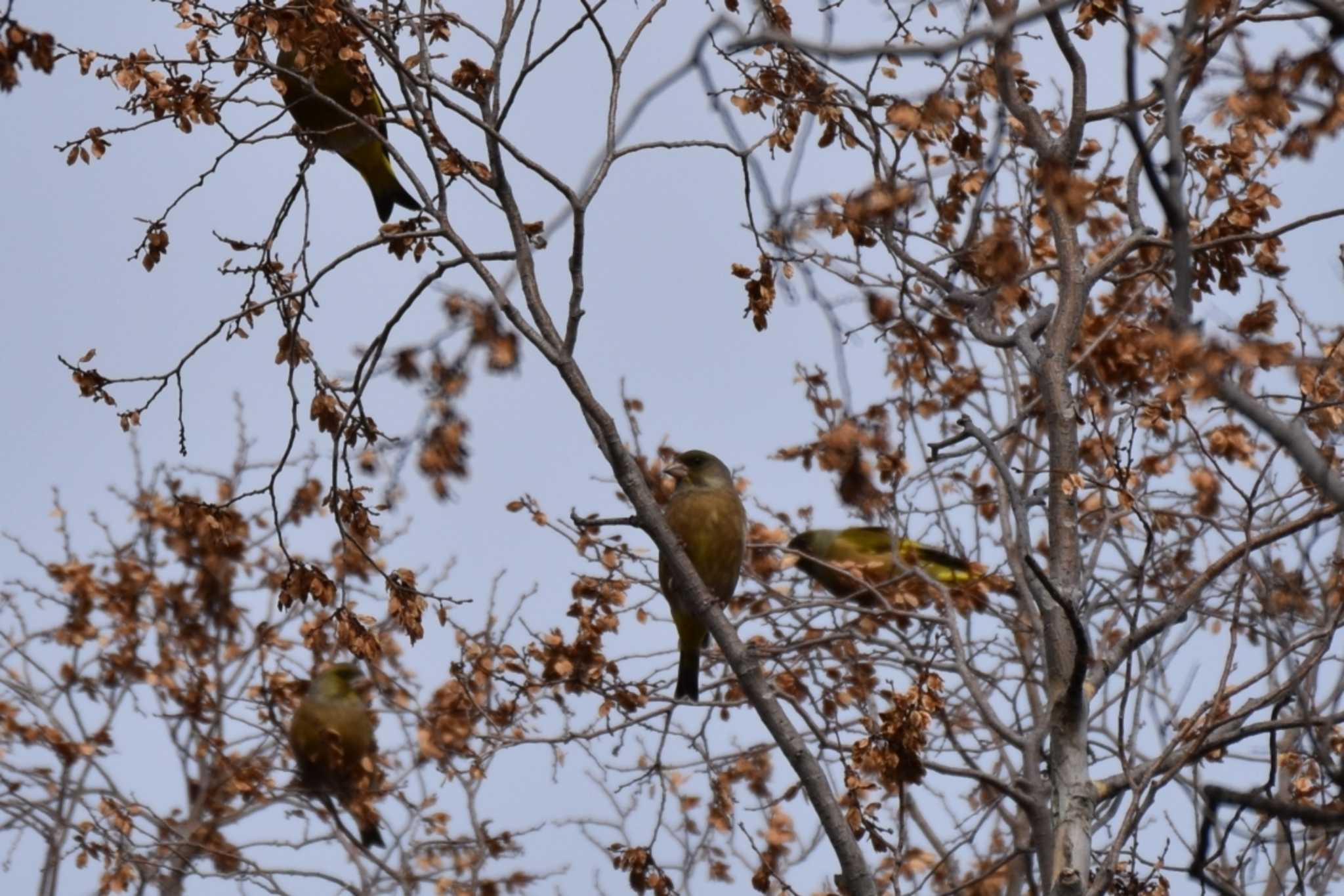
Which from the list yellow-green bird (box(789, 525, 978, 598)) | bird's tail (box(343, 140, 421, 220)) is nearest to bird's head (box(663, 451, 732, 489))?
yellow-green bird (box(789, 525, 978, 598))

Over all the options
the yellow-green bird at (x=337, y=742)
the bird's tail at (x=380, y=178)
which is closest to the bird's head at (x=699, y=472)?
the bird's tail at (x=380, y=178)

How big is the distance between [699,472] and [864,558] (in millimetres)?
2497

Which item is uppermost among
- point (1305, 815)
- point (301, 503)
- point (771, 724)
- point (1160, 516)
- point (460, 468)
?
point (301, 503)

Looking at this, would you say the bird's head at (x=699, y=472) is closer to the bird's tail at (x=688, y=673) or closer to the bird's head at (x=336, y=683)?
the bird's tail at (x=688, y=673)

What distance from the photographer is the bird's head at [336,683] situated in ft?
29.2

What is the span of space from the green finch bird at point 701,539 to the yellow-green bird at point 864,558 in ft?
1.14

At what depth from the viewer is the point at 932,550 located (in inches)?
344

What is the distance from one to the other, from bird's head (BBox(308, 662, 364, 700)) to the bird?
2.58m

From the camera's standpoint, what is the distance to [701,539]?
759cm

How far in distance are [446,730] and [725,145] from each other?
14.0 feet

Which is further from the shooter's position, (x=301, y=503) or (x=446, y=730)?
(x=301, y=503)

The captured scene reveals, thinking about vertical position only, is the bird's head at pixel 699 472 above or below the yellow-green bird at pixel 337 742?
above

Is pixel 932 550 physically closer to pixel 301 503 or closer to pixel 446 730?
pixel 446 730

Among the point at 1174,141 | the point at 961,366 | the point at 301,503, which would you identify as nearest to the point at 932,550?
the point at 961,366
